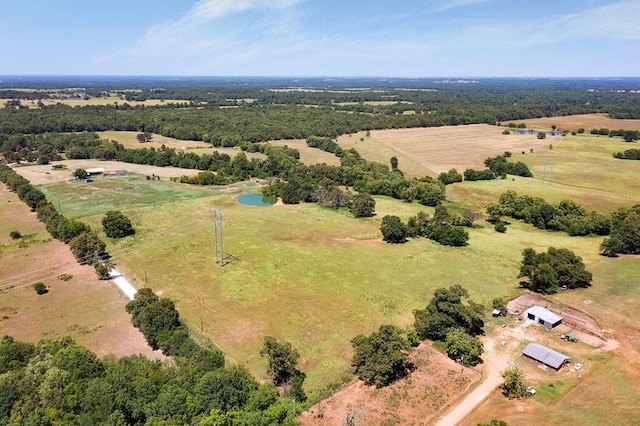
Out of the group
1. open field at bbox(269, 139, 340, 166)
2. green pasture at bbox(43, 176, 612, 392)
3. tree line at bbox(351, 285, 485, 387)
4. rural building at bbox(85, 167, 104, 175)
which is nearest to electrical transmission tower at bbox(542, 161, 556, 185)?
green pasture at bbox(43, 176, 612, 392)

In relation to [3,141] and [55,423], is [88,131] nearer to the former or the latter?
[3,141]

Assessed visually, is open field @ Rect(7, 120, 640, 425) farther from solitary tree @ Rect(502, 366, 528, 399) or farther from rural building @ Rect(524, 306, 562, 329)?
rural building @ Rect(524, 306, 562, 329)

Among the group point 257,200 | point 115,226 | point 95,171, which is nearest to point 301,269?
point 115,226

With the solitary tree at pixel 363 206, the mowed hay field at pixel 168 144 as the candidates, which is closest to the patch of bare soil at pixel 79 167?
the mowed hay field at pixel 168 144

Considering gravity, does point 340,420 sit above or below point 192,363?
below

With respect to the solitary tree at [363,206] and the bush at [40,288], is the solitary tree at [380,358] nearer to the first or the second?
the bush at [40,288]

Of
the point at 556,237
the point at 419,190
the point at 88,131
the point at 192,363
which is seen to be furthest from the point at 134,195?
the point at 88,131
